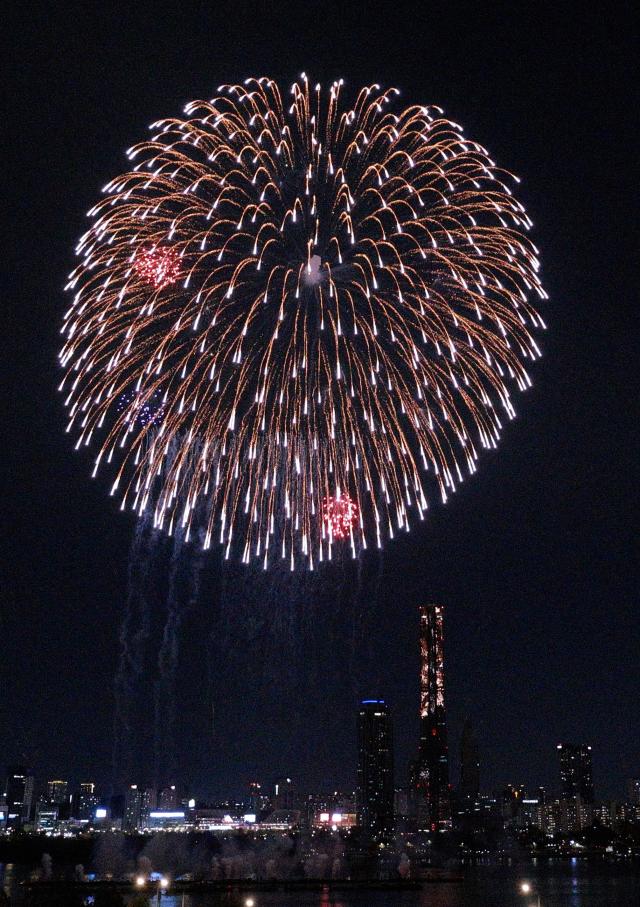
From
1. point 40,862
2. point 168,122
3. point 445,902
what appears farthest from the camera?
point 40,862

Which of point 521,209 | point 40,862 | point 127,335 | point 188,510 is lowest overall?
point 40,862

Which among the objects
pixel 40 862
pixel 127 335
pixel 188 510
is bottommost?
pixel 40 862

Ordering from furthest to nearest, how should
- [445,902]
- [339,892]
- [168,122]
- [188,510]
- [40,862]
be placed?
[40,862]
[339,892]
[445,902]
[188,510]
[168,122]

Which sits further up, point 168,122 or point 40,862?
point 168,122

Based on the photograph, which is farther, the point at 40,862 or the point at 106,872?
the point at 40,862

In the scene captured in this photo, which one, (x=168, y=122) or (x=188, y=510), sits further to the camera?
(x=188, y=510)

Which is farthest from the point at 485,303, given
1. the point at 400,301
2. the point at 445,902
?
the point at 445,902

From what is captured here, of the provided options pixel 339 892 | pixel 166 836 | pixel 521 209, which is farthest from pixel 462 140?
pixel 166 836

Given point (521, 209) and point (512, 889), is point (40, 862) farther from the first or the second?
point (521, 209)

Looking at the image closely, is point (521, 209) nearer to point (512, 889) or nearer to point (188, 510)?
point (188, 510)
